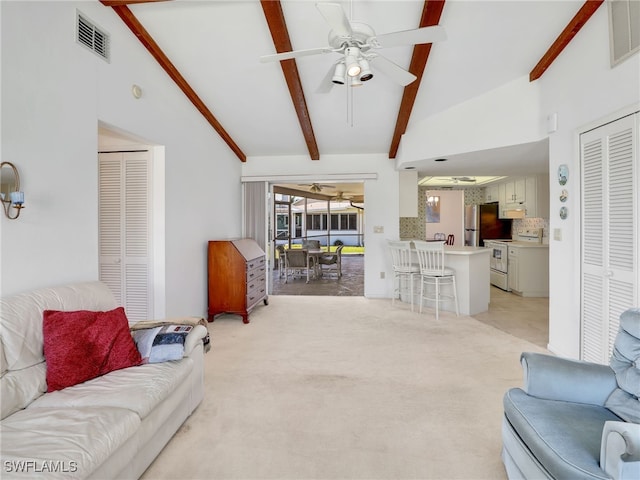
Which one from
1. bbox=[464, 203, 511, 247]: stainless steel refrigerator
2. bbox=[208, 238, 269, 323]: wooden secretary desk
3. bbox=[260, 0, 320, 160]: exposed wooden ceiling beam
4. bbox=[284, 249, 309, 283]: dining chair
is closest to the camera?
bbox=[260, 0, 320, 160]: exposed wooden ceiling beam

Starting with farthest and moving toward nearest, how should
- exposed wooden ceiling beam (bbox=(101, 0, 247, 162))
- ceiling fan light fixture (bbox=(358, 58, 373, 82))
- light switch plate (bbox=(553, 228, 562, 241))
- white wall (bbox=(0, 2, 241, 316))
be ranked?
light switch plate (bbox=(553, 228, 562, 241)), exposed wooden ceiling beam (bbox=(101, 0, 247, 162)), ceiling fan light fixture (bbox=(358, 58, 373, 82)), white wall (bbox=(0, 2, 241, 316))

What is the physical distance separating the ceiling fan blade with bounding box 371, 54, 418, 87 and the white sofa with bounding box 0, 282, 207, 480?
2.40 meters

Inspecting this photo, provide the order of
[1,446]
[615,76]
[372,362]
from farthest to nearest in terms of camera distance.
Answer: [372,362] → [615,76] → [1,446]

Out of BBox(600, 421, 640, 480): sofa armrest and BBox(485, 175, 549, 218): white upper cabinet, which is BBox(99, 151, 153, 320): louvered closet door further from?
BBox(485, 175, 549, 218): white upper cabinet

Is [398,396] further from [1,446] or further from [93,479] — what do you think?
[1,446]

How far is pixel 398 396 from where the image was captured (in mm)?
2338

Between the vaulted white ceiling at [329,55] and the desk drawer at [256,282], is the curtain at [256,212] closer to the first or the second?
the desk drawer at [256,282]

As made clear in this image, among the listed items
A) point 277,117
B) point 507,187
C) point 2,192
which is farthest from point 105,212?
point 507,187

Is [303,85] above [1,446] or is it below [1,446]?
above

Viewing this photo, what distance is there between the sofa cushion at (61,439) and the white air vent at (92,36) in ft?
8.24

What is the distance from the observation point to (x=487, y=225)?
7188 millimetres

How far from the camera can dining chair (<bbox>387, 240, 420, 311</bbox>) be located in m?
4.60

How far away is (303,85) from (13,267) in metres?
3.13

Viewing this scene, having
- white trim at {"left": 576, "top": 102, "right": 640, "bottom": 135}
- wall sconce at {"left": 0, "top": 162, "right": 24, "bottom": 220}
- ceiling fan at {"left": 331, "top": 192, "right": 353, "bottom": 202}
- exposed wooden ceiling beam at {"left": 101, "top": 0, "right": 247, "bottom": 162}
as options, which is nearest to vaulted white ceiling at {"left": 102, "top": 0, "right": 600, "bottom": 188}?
exposed wooden ceiling beam at {"left": 101, "top": 0, "right": 247, "bottom": 162}
